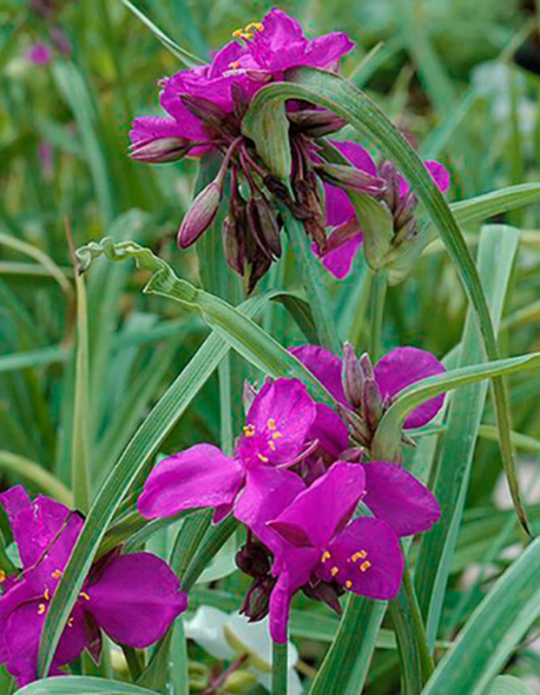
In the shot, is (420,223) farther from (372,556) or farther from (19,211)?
(19,211)

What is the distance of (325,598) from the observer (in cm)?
46

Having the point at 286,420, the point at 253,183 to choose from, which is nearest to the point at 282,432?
the point at 286,420

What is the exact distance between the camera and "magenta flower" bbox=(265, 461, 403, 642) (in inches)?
16.5

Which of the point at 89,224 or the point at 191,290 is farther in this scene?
the point at 89,224

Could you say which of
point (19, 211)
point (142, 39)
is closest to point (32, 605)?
point (19, 211)

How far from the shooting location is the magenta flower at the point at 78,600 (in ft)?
1.57

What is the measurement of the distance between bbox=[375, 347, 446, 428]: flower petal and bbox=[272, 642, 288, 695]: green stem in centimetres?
12

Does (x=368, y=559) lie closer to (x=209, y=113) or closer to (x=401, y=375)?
(x=401, y=375)

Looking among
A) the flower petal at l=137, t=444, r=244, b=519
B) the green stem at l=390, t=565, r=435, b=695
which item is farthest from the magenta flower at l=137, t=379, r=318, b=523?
the green stem at l=390, t=565, r=435, b=695

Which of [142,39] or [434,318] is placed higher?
[142,39]

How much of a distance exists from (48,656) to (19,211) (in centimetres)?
147

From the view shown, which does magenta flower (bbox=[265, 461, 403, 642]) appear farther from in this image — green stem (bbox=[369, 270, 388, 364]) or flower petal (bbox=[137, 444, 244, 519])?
green stem (bbox=[369, 270, 388, 364])

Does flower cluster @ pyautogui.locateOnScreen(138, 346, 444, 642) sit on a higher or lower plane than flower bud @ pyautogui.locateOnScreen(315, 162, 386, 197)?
lower

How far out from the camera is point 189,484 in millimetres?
442
